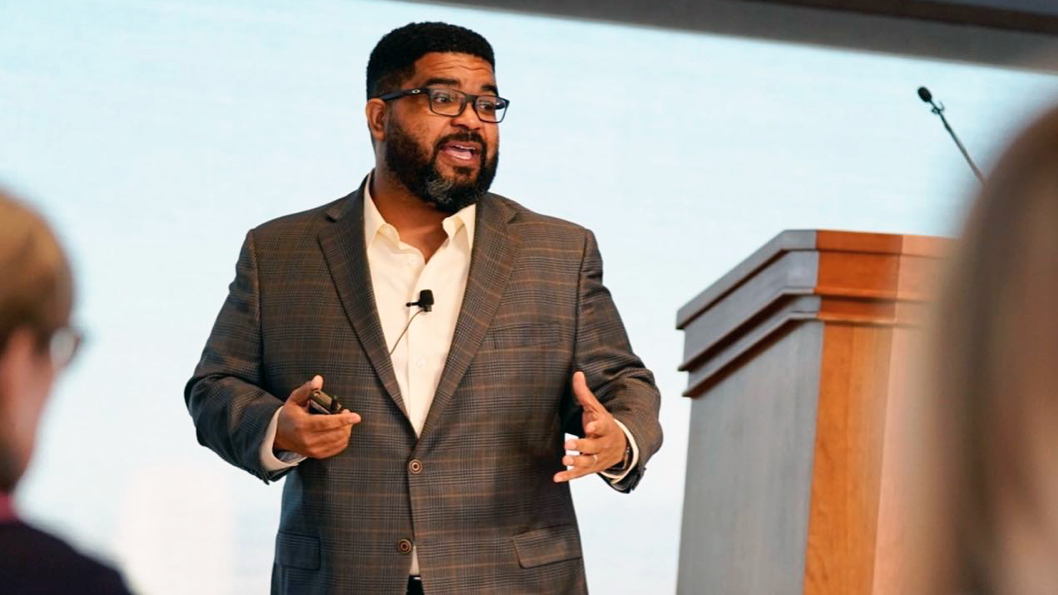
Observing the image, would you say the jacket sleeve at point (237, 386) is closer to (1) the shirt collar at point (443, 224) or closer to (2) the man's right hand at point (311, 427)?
(2) the man's right hand at point (311, 427)

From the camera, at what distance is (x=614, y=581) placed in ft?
15.0

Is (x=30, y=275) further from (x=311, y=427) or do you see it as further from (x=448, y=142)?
(x=448, y=142)

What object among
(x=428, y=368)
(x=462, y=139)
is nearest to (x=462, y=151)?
(x=462, y=139)

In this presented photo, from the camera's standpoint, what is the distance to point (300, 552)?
2.56 metres

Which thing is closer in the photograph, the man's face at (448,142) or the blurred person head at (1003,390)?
the blurred person head at (1003,390)

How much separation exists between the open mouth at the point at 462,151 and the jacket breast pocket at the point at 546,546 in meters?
0.67

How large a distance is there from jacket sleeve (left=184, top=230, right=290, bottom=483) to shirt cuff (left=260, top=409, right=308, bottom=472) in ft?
0.04

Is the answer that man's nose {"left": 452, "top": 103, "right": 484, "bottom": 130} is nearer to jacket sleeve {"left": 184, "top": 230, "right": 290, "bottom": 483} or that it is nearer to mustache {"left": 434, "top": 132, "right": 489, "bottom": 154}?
mustache {"left": 434, "top": 132, "right": 489, "bottom": 154}

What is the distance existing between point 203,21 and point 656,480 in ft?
6.37

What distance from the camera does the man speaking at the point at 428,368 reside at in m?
2.50

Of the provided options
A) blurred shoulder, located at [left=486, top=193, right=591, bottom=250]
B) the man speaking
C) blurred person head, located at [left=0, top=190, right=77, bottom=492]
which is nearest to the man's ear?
the man speaking

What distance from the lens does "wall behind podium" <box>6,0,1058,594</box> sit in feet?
14.3

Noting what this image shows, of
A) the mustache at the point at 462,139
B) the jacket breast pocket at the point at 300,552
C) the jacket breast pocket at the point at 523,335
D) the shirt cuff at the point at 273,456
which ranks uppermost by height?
the mustache at the point at 462,139

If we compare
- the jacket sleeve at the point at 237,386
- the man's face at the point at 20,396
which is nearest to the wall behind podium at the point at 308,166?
the jacket sleeve at the point at 237,386
